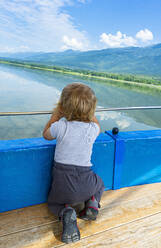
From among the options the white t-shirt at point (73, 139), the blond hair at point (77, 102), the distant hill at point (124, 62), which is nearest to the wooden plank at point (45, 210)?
the white t-shirt at point (73, 139)

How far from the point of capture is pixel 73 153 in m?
1.21

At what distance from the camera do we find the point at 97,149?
59.8 inches

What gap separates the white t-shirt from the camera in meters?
1.18

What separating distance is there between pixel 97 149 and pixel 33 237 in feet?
2.43

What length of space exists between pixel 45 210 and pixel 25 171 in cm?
34

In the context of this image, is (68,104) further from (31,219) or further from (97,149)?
(31,219)

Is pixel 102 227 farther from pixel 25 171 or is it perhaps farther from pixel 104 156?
pixel 25 171

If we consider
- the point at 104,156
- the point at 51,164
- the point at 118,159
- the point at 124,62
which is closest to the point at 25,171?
the point at 51,164

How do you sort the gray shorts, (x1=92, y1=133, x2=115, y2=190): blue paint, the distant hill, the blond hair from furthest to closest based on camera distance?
1. the distant hill
2. (x1=92, y1=133, x2=115, y2=190): blue paint
3. the gray shorts
4. the blond hair

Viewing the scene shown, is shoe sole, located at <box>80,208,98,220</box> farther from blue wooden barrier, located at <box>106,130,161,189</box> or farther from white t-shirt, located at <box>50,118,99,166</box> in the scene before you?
blue wooden barrier, located at <box>106,130,161,189</box>

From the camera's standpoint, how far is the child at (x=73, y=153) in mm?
1131

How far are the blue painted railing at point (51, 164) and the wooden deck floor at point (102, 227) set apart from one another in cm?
13

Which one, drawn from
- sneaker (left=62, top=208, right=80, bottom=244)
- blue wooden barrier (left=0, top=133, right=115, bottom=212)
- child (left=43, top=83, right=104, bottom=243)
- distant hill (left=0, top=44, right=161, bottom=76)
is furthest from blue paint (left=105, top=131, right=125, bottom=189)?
distant hill (left=0, top=44, right=161, bottom=76)

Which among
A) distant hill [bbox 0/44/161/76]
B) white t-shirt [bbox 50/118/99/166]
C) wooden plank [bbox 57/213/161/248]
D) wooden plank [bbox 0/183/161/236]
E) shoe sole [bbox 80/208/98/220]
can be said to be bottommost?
wooden plank [bbox 57/213/161/248]
